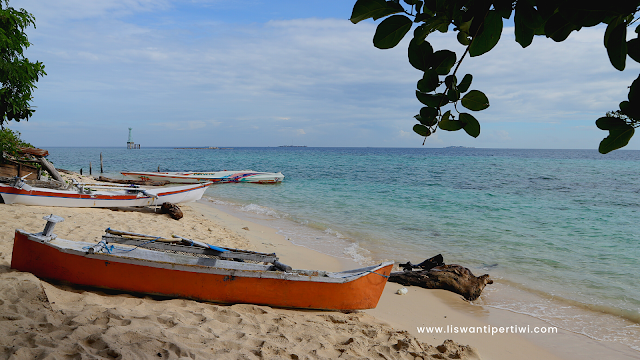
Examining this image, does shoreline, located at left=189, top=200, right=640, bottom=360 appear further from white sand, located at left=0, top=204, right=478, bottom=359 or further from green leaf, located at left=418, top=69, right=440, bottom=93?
green leaf, located at left=418, top=69, right=440, bottom=93

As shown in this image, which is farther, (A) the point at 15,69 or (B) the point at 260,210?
(B) the point at 260,210

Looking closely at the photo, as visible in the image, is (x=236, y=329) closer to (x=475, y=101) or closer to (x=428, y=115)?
(x=428, y=115)

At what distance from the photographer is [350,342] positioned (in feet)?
13.8


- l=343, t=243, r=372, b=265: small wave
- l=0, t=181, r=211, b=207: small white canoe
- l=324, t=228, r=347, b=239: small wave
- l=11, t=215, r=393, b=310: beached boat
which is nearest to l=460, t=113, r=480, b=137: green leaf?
l=11, t=215, r=393, b=310: beached boat

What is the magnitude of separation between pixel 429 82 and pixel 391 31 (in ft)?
0.73

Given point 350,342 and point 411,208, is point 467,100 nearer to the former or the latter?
point 350,342

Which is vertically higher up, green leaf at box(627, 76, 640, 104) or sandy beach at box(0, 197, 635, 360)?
green leaf at box(627, 76, 640, 104)

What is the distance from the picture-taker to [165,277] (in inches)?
191

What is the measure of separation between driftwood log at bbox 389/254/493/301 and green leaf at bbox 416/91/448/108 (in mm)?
6273

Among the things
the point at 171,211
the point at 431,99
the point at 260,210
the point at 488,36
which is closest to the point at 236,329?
the point at 431,99

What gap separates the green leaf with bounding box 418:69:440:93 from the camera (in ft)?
3.82

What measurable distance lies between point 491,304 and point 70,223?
9.00m

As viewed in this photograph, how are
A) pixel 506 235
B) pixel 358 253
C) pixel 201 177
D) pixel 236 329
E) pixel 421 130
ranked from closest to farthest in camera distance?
pixel 421 130
pixel 236 329
pixel 358 253
pixel 506 235
pixel 201 177

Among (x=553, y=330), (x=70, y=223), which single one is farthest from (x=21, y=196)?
(x=553, y=330)
